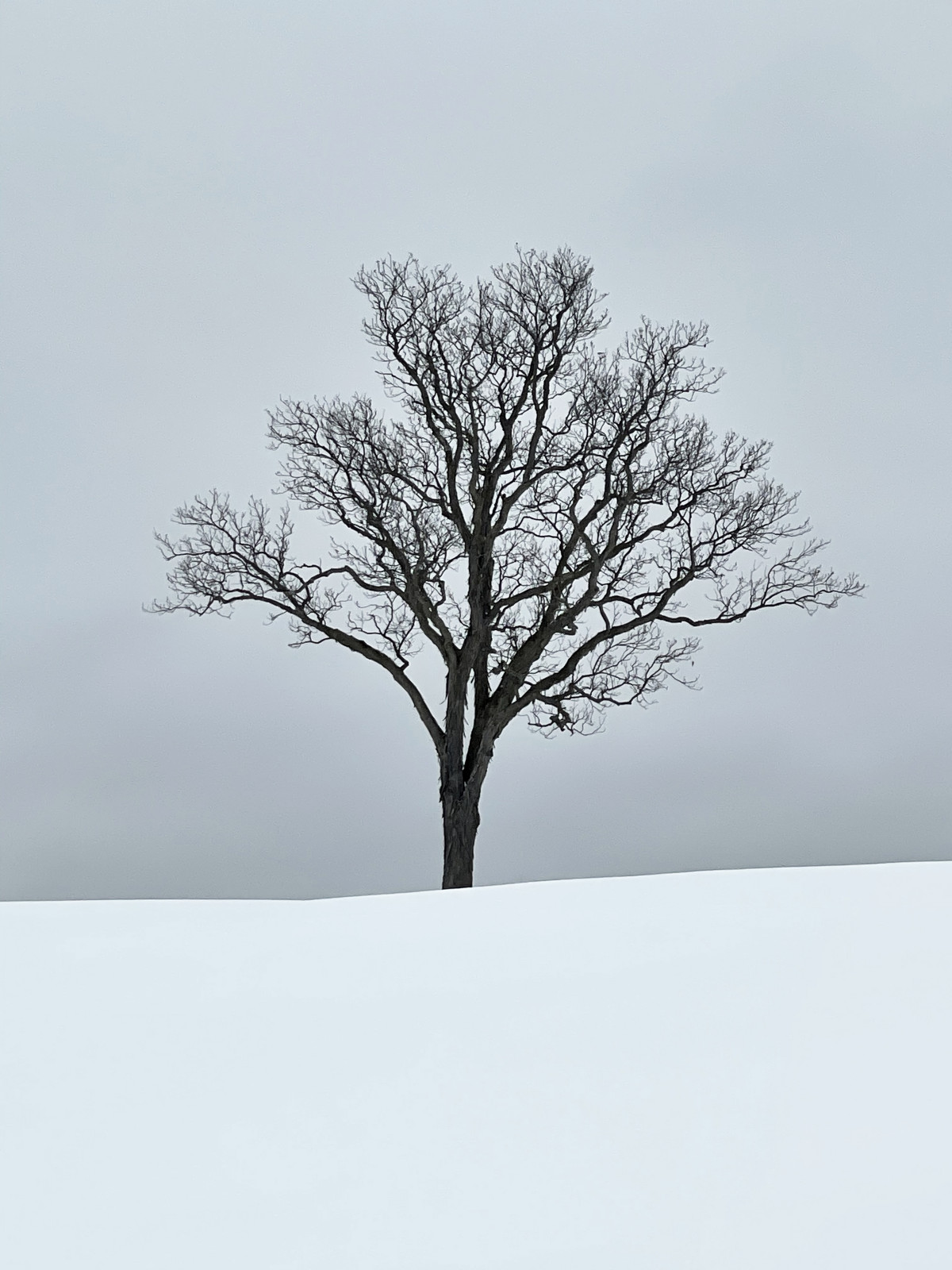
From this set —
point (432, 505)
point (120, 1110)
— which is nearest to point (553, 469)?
point (432, 505)

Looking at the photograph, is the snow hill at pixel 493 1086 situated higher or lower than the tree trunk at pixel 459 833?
lower

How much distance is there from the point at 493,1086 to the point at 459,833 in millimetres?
6756

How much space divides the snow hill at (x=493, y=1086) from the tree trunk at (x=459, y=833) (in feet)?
20.0

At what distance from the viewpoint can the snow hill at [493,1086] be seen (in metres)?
1.17

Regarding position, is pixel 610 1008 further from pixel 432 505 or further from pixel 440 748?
pixel 432 505

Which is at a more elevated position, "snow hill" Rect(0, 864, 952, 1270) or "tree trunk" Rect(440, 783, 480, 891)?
"tree trunk" Rect(440, 783, 480, 891)

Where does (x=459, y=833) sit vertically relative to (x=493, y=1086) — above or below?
above

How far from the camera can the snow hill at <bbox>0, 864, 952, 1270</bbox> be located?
117 cm

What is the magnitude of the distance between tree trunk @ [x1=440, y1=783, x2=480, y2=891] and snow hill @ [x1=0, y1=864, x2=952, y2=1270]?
6.09 m

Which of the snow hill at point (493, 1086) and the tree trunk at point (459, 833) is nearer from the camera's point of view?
the snow hill at point (493, 1086)

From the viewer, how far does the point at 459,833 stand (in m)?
8.14

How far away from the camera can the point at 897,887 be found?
202cm

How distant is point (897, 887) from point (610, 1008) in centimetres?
69

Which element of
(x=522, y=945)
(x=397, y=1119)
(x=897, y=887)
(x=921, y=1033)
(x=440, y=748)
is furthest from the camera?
(x=440, y=748)
